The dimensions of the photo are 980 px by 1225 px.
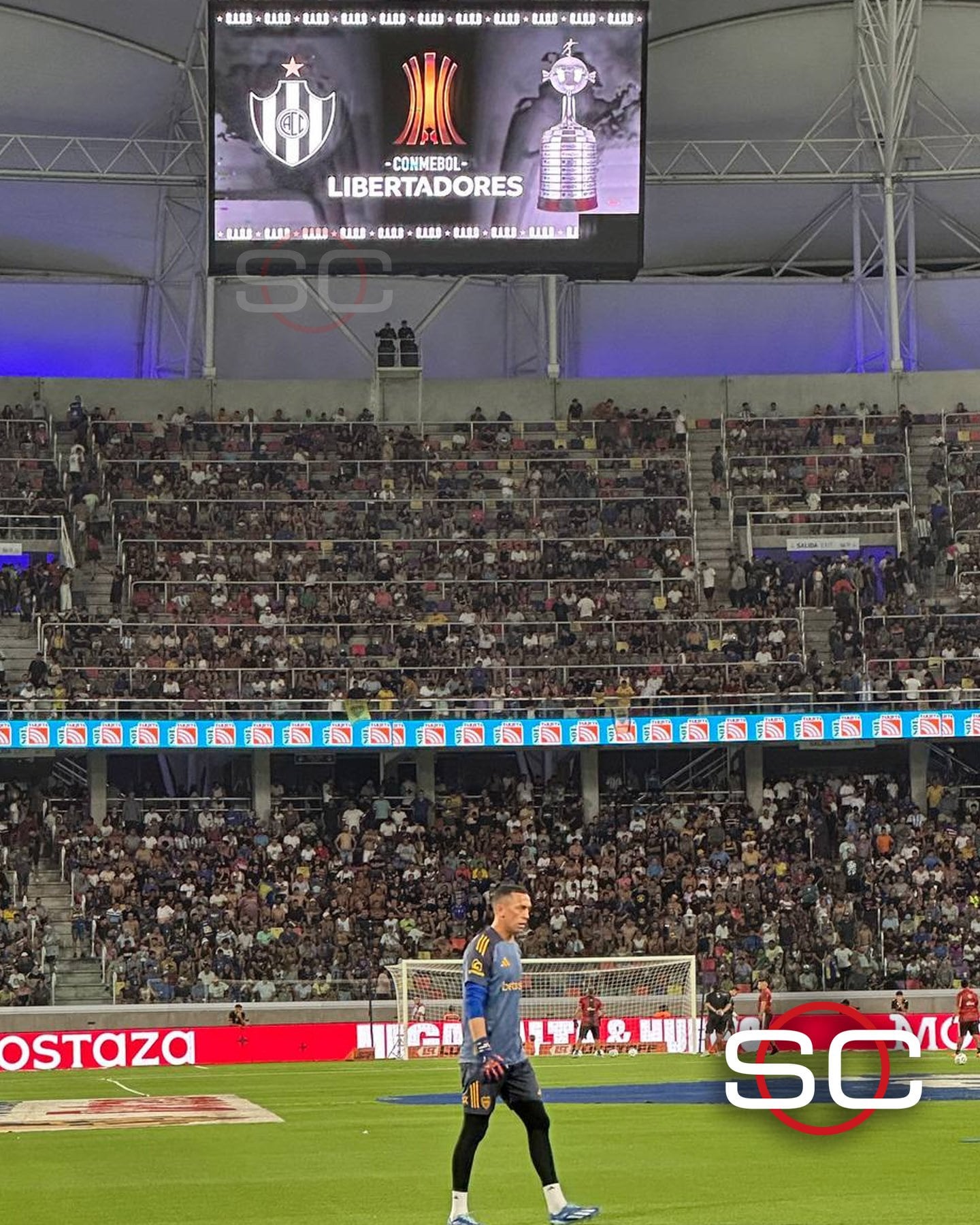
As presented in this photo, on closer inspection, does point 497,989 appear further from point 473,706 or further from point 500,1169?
point 473,706

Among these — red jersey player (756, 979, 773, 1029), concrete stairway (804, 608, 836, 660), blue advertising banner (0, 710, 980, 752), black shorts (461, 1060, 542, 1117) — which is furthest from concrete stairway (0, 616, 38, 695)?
black shorts (461, 1060, 542, 1117)

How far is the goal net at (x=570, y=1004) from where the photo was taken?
33.6m

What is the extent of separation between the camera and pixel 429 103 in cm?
4203

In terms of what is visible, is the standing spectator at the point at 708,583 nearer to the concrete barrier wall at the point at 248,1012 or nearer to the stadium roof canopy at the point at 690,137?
the stadium roof canopy at the point at 690,137

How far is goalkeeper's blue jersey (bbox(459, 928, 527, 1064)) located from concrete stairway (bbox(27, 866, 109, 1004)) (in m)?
26.4

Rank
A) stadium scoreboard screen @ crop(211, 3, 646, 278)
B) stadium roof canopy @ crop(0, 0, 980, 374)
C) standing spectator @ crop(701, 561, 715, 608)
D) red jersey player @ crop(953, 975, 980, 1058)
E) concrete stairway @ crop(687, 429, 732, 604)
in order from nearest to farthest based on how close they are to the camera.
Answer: red jersey player @ crop(953, 975, 980, 1058), stadium scoreboard screen @ crop(211, 3, 646, 278), standing spectator @ crop(701, 561, 715, 608), concrete stairway @ crop(687, 429, 732, 604), stadium roof canopy @ crop(0, 0, 980, 374)

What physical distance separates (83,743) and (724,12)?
24552 millimetres

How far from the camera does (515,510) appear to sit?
48.1 meters

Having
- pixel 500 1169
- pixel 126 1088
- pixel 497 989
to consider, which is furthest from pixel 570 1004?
pixel 497 989

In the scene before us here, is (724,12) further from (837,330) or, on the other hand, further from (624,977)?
(624,977)

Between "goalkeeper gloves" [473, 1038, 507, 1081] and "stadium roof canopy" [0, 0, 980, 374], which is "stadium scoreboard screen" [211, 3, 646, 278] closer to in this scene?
"stadium roof canopy" [0, 0, 980, 374]

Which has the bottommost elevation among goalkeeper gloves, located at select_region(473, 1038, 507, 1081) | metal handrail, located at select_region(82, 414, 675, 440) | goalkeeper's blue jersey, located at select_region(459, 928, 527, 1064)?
goalkeeper gloves, located at select_region(473, 1038, 507, 1081)

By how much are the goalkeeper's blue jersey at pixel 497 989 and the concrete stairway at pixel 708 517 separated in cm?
3582

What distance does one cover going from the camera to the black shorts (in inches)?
418
